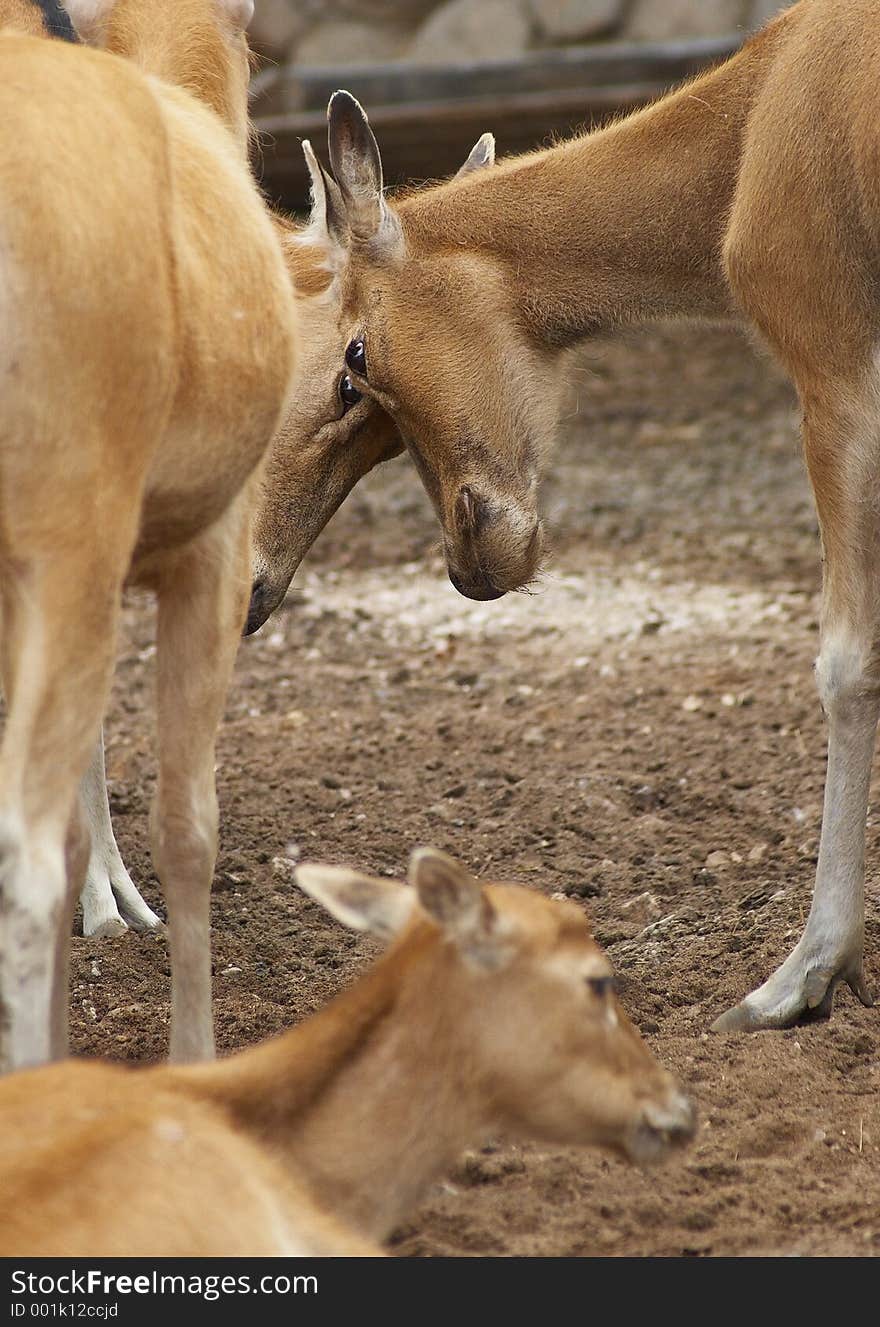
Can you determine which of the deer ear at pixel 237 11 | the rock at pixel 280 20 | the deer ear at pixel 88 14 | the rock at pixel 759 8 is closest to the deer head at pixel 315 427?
the deer ear at pixel 237 11

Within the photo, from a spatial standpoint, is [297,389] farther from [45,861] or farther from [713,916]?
[45,861]

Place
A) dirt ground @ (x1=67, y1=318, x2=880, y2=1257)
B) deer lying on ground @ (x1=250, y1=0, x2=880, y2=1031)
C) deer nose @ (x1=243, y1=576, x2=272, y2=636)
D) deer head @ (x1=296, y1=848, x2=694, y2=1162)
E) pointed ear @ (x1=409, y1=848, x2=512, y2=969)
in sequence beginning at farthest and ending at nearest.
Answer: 1. deer nose @ (x1=243, y1=576, x2=272, y2=636)
2. deer lying on ground @ (x1=250, y1=0, x2=880, y2=1031)
3. dirt ground @ (x1=67, y1=318, x2=880, y2=1257)
4. deer head @ (x1=296, y1=848, x2=694, y2=1162)
5. pointed ear @ (x1=409, y1=848, x2=512, y2=969)

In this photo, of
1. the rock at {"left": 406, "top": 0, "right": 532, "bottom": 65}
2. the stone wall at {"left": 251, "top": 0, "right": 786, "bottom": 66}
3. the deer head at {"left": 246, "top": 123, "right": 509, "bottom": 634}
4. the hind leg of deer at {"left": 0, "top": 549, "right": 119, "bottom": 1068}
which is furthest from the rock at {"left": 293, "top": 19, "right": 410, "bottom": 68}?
the hind leg of deer at {"left": 0, "top": 549, "right": 119, "bottom": 1068}

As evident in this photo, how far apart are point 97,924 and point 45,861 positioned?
85.3 inches

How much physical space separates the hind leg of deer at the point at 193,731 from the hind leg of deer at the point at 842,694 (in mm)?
1336

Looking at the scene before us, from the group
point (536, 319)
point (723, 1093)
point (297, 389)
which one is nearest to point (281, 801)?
point (297, 389)

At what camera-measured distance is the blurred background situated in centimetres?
1164

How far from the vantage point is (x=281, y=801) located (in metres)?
6.00

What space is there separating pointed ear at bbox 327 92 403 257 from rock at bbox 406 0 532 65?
32.4 ft

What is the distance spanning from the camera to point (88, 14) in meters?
4.73

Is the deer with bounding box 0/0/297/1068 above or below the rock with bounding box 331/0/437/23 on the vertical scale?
above

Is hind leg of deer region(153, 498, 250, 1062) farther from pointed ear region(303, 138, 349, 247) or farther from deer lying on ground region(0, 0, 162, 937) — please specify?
pointed ear region(303, 138, 349, 247)

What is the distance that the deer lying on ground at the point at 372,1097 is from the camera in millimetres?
2689

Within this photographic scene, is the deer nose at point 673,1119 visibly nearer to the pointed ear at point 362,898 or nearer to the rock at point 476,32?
the pointed ear at point 362,898
